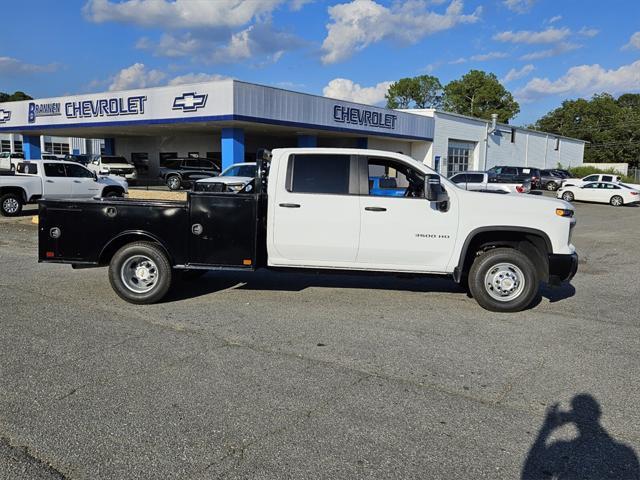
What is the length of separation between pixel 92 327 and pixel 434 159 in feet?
111

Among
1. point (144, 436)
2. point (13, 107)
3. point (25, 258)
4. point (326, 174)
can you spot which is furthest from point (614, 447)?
point (13, 107)

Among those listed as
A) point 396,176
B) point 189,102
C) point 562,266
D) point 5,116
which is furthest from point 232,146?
point 562,266

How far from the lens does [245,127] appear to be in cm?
2734

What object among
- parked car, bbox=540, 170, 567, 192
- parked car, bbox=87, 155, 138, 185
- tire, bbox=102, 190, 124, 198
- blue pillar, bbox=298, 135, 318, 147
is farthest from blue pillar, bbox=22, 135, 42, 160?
parked car, bbox=540, 170, 567, 192

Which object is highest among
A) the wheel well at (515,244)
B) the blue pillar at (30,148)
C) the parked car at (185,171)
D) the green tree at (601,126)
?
the green tree at (601,126)

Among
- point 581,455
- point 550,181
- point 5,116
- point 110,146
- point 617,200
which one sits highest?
point 5,116

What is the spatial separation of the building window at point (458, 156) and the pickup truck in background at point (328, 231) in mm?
33979

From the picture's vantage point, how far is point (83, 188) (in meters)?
17.8

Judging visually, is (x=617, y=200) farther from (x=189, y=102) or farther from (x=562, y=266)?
(x=562, y=266)

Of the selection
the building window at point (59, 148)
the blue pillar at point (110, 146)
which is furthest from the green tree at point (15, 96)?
the blue pillar at point (110, 146)

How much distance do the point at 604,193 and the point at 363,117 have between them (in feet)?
47.3

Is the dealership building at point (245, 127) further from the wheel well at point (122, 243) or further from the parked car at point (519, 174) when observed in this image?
the wheel well at point (122, 243)

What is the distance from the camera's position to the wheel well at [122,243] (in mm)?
6773

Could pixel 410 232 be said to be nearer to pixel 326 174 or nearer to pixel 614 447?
pixel 326 174
